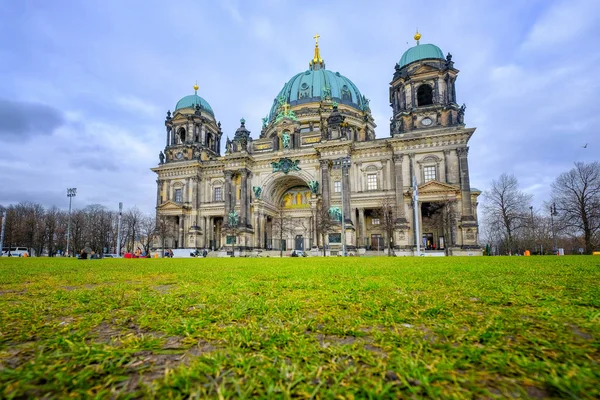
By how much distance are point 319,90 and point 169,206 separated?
A: 27.5m

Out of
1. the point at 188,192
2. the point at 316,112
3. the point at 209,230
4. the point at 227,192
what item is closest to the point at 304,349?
the point at 227,192

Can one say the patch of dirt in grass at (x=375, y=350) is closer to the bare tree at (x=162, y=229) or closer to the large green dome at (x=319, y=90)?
the bare tree at (x=162, y=229)

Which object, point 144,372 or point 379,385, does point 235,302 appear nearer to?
point 144,372

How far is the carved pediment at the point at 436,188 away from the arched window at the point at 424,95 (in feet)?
33.1

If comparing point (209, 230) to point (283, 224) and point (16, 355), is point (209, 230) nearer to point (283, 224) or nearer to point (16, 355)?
point (283, 224)

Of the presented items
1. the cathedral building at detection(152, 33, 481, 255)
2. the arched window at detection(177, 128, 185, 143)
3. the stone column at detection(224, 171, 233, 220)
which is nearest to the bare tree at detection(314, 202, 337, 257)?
the cathedral building at detection(152, 33, 481, 255)

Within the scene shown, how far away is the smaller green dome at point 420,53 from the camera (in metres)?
34.3

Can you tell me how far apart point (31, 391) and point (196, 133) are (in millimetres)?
45568


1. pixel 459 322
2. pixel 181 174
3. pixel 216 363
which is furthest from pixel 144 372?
pixel 181 174

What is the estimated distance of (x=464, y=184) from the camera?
98.3ft

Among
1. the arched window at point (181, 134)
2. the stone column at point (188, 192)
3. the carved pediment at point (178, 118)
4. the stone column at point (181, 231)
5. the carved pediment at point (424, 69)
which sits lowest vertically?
the stone column at point (181, 231)

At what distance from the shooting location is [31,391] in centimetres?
109

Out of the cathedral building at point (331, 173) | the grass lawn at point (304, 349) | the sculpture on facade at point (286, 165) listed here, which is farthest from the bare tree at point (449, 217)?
the grass lawn at point (304, 349)

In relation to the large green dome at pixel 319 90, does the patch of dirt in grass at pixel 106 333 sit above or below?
below
